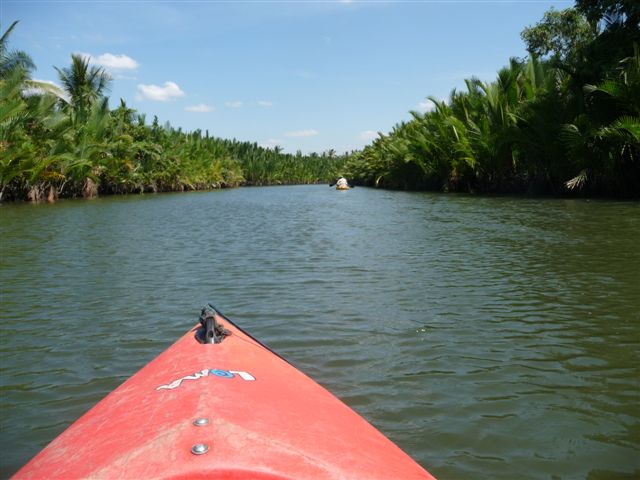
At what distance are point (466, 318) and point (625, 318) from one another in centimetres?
161

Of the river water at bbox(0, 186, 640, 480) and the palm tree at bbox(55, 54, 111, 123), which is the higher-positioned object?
the palm tree at bbox(55, 54, 111, 123)

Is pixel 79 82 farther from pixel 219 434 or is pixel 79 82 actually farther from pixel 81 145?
pixel 219 434

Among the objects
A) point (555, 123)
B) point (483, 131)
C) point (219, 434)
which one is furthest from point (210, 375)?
point (483, 131)

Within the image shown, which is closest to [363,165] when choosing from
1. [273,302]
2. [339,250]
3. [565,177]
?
[565,177]

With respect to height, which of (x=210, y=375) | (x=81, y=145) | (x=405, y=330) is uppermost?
(x=81, y=145)

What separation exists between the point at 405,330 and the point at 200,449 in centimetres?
399

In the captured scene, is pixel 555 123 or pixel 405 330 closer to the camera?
pixel 405 330

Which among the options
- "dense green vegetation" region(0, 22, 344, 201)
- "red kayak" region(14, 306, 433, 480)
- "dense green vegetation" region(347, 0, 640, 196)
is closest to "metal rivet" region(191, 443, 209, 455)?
"red kayak" region(14, 306, 433, 480)

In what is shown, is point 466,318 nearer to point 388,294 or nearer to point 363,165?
point 388,294

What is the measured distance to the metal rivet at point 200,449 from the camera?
191cm

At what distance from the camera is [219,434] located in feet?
6.68

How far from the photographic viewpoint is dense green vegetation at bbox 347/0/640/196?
1953cm

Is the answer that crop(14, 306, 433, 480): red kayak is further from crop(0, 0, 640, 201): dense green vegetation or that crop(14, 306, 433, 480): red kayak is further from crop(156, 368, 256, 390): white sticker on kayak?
crop(0, 0, 640, 201): dense green vegetation

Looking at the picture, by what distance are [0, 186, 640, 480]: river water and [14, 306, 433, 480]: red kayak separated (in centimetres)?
90
